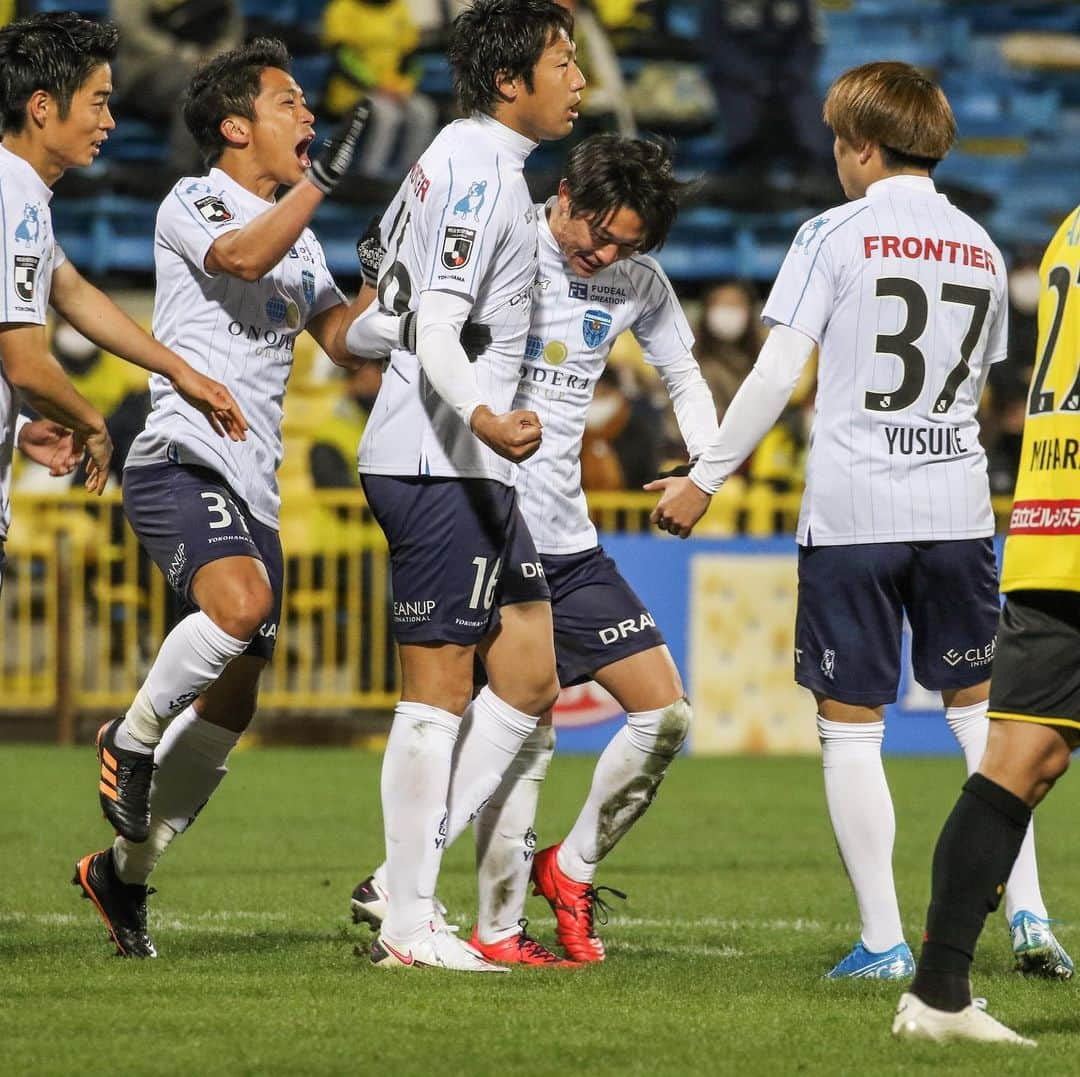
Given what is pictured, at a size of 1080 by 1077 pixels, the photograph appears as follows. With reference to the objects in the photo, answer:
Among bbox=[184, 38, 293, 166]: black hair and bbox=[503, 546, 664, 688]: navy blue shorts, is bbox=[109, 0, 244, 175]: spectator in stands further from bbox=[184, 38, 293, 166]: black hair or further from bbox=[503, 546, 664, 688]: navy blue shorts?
bbox=[503, 546, 664, 688]: navy blue shorts

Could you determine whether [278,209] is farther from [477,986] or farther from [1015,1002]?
[1015,1002]

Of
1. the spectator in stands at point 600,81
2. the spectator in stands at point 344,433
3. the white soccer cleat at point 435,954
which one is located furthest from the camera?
the spectator in stands at point 600,81

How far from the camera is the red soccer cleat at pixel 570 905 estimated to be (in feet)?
18.3

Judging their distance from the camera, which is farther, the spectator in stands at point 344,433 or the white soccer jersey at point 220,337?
the spectator in stands at point 344,433

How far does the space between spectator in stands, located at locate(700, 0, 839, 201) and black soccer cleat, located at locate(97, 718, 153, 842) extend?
552 inches

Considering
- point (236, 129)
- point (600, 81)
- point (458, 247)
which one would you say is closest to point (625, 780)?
point (458, 247)

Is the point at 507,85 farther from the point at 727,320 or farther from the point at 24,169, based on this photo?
the point at 727,320

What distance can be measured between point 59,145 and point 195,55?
12.8 m

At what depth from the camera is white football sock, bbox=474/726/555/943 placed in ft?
18.1

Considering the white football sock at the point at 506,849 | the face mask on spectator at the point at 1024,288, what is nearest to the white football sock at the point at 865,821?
the white football sock at the point at 506,849

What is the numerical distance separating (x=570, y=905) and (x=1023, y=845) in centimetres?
123

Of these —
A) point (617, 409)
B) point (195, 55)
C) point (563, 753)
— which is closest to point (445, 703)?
point (563, 753)

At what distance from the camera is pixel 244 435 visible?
5.33 metres

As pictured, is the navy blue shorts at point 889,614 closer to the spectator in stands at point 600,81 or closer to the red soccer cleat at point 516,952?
the red soccer cleat at point 516,952
